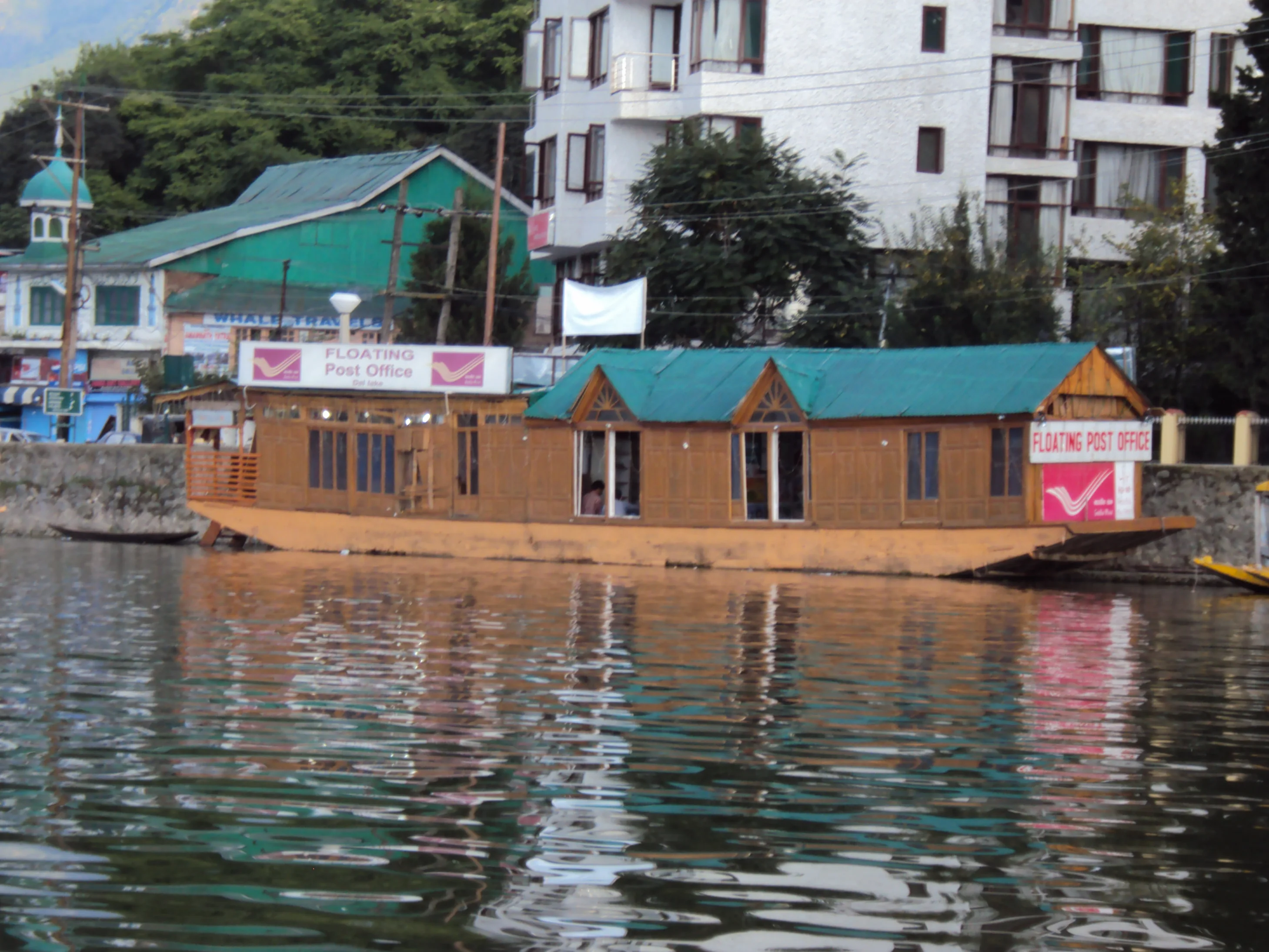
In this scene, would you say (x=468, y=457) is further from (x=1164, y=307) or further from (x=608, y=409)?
(x=1164, y=307)

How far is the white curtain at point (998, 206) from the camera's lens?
139 feet

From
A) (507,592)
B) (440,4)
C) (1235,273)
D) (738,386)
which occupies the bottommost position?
(507,592)

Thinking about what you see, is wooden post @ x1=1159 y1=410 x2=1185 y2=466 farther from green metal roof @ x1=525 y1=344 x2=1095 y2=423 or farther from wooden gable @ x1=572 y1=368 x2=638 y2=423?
wooden gable @ x1=572 y1=368 x2=638 y2=423

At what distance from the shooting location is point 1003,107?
42.6m

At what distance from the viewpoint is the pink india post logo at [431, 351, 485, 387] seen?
30812 mm

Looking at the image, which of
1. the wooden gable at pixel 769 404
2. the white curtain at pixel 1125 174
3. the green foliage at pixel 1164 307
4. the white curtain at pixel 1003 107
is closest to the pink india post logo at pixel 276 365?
the wooden gable at pixel 769 404

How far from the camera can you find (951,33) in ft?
135

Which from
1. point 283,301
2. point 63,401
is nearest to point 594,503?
point 63,401

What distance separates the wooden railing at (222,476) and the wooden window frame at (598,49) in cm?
1544

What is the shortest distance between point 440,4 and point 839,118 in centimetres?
2849

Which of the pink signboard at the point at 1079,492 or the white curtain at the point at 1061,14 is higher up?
the white curtain at the point at 1061,14

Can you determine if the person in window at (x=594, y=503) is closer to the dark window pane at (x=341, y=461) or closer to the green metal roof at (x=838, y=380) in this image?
the green metal roof at (x=838, y=380)

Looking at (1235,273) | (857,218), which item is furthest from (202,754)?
(857,218)

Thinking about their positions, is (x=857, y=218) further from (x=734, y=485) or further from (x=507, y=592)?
(x=507, y=592)
